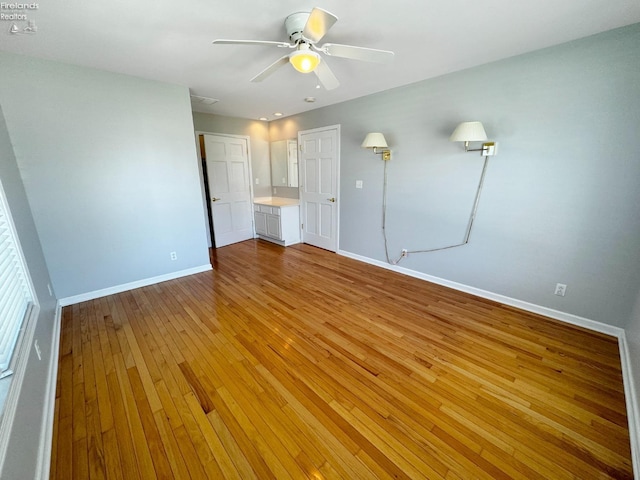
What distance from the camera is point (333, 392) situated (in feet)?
5.57

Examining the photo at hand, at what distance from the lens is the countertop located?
490cm

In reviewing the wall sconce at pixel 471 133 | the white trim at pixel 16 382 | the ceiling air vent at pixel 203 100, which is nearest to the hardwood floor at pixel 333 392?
the white trim at pixel 16 382

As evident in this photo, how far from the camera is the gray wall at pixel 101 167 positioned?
2391mm

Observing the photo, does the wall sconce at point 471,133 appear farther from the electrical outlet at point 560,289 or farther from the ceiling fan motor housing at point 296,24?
the ceiling fan motor housing at point 296,24

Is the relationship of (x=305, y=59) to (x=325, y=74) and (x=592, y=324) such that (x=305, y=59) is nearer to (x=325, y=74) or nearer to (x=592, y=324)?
(x=325, y=74)

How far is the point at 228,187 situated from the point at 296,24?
346 centimetres

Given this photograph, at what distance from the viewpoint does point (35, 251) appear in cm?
230

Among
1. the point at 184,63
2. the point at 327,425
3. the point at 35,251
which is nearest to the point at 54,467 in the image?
the point at 327,425

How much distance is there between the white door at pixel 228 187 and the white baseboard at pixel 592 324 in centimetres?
250

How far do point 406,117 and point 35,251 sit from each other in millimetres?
4093

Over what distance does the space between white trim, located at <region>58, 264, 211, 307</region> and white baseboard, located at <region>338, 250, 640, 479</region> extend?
2.47 metres

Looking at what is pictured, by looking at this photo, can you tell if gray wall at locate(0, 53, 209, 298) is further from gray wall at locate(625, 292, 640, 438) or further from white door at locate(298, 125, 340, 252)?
gray wall at locate(625, 292, 640, 438)

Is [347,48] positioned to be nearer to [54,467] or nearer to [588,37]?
[588,37]

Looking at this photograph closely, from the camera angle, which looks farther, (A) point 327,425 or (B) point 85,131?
Result: (B) point 85,131
